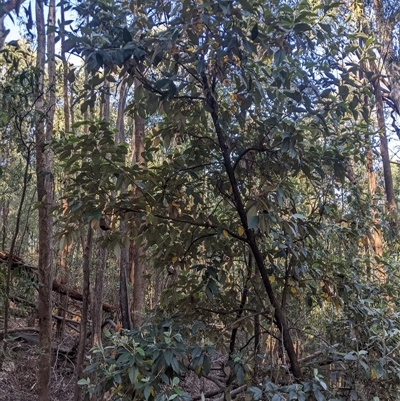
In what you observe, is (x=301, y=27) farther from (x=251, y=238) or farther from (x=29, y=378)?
(x=29, y=378)

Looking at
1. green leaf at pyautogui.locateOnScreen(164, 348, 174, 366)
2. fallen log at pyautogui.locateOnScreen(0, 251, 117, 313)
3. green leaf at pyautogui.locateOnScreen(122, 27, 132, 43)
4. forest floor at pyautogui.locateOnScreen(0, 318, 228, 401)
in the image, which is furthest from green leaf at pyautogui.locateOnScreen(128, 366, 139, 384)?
forest floor at pyautogui.locateOnScreen(0, 318, 228, 401)

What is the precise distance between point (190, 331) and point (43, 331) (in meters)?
2.02

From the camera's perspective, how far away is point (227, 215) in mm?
2707

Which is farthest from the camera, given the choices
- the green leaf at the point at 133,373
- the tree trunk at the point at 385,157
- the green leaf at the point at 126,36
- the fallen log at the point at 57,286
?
the tree trunk at the point at 385,157

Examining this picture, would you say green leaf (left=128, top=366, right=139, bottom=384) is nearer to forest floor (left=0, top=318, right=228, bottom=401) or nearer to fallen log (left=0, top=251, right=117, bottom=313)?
fallen log (left=0, top=251, right=117, bottom=313)

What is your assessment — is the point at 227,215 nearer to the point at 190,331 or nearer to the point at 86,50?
the point at 190,331

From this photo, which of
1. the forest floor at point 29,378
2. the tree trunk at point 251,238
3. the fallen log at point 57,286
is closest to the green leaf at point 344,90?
the tree trunk at point 251,238

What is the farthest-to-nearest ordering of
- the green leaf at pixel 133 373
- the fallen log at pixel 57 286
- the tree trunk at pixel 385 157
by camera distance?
1. the tree trunk at pixel 385 157
2. the fallen log at pixel 57 286
3. the green leaf at pixel 133 373

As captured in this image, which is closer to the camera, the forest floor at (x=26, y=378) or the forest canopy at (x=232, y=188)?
the forest canopy at (x=232, y=188)

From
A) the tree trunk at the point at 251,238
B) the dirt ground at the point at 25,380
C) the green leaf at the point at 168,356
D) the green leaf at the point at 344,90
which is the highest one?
the green leaf at the point at 344,90

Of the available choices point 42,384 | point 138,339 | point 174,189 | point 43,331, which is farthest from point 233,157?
point 42,384

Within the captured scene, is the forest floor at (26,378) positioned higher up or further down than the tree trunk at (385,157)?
further down

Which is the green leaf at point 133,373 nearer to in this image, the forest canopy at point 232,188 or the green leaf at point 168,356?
the forest canopy at point 232,188

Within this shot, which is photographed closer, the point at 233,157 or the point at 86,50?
the point at 86,50
